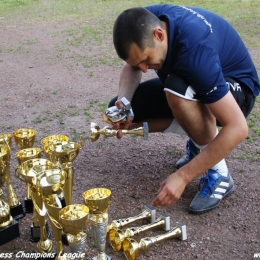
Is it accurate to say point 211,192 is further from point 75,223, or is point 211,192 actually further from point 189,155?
point 75,223

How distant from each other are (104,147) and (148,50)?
1.29 metres

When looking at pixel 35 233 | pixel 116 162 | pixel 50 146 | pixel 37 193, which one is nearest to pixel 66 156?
pixel 50 146

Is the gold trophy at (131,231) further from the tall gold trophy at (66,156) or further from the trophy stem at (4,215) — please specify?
the trophy stem at (4,215)

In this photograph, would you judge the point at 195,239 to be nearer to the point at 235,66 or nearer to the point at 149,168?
the point at 149,168

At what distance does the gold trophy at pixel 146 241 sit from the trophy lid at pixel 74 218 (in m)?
0.36

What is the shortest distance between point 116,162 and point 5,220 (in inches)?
43.2

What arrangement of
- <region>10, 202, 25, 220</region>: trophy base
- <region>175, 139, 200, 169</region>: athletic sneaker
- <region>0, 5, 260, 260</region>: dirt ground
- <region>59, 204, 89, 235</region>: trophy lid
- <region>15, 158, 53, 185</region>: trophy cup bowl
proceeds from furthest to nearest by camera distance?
1. <region>175, 139, 200, 169</region>: athletic sneaker
2. <region>10, 202, 25, 220</region>: trophy base
3. <region>0, 5, 260, 260</region>: dirt ground
4. <region>15, 158, 53, 185</region>: trophy cup bowl
5. <region>59, 204, 89, 235</region>: trophy lid

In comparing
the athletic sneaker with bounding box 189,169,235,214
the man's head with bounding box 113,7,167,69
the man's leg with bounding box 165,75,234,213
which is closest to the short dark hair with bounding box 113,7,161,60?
the man's head with bounding box 113,7,167,69

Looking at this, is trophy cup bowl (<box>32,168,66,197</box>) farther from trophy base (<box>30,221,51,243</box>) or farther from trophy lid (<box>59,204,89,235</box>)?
trophy base (<box>30,221,51,243</box>)

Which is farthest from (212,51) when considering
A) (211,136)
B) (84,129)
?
(84,129)

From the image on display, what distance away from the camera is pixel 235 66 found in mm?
2486

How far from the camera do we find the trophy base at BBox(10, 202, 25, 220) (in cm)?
217

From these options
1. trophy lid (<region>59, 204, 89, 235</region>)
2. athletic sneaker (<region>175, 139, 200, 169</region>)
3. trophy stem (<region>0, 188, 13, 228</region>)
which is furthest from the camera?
athletic sneaker (<region>175, 139, 200, 169</region>)

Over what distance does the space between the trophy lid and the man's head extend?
79 cm
